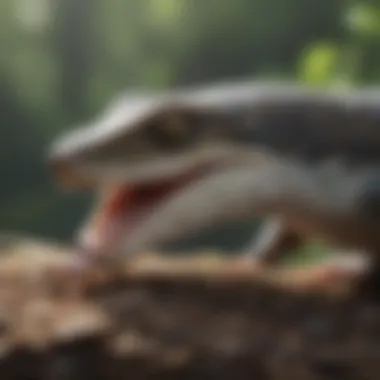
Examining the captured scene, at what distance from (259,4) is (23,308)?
3.37 feet

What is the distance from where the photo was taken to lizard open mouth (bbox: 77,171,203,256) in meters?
1.10

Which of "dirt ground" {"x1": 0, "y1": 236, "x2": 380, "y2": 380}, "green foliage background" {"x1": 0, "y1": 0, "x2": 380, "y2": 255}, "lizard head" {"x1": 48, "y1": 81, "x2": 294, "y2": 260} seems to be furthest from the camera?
"green foliage background" {"x1": 0, "y1": 0, "x2": 380, "y2": 255}

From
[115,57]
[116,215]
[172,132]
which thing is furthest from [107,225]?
[115,57]

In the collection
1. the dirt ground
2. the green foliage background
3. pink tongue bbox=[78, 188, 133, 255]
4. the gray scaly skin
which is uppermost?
the green foliage background

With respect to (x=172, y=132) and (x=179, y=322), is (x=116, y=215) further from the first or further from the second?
(x=179, y=322)

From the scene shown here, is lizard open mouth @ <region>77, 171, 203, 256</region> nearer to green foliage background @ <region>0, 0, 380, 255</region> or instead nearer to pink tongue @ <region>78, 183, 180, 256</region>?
pink tongue @ <region>78, 183, 180, 256</region>

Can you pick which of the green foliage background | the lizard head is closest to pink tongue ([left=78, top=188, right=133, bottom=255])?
the lizard head

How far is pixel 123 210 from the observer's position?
112 centimetres

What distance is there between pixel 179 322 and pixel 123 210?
22 cm

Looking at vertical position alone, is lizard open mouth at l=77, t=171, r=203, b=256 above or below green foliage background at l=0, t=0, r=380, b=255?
below

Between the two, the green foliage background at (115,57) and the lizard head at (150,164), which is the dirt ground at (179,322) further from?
the green foliage background at (115,57)

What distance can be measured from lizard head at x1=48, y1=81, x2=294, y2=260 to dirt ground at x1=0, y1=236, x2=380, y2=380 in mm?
43

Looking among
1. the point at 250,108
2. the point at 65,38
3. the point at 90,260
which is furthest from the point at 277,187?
the point at 65,38

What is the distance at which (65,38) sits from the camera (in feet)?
5.72
